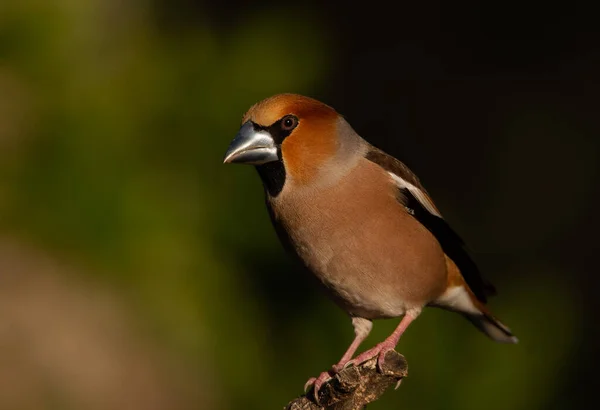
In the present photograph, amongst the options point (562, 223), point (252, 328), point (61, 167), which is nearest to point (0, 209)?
point (61, 167)

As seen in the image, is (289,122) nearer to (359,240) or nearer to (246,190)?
(359,240)

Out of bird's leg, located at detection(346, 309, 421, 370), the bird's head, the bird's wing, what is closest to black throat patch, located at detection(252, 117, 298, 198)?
the bird's head

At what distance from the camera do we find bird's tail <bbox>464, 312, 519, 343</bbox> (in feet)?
13.8

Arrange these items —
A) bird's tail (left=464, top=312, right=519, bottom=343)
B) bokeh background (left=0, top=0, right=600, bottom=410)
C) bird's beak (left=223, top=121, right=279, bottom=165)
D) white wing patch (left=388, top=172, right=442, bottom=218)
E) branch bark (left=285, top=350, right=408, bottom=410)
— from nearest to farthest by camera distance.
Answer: branch bark (left=285, top=350, right=408, bottom=410) < bird's beak (left=223, top=121, right=279, bottom=165) < white wing patch (left=388, top=172, right=442, bottom=218) < bird's tail (left=464, top=312, right=519, bottom=343) < bokeh background (left=0, top=0, right=600, bottom=410)

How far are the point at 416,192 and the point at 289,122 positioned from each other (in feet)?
1.88

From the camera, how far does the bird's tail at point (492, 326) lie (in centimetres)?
420

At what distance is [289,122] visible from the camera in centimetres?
333

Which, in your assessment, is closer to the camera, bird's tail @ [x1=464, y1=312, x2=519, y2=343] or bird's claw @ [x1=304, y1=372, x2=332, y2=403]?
bird's claw @ [x1=304, y1=372, x2=332, y2=403]

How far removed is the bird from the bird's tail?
0.70m

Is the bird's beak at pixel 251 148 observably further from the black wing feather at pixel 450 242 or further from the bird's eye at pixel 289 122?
the black wing feather at pixel 450 242

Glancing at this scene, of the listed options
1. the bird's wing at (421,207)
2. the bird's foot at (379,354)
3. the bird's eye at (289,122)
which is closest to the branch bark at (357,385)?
the bird's foot at (379,354)

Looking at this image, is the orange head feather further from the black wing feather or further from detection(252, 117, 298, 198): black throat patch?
the black wing feather

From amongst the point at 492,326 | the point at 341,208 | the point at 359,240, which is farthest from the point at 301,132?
the point at 492,326

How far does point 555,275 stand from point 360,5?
102 inches
